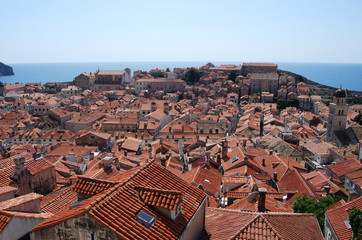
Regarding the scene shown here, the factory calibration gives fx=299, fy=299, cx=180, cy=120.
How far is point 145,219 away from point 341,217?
Result: 418 inches

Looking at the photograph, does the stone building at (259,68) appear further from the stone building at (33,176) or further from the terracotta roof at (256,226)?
the terracotta roof at (256,226)

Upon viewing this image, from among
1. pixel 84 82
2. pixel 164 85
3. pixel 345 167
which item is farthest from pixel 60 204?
pixel 84 82

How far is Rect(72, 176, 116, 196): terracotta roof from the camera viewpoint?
286 inches

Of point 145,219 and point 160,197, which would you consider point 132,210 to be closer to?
point 145,219

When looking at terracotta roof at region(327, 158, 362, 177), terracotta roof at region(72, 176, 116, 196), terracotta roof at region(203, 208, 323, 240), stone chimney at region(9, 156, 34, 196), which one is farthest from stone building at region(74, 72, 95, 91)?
terracotta roof at region(72, 176, 116, 196)

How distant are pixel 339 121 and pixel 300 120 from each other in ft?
76.5

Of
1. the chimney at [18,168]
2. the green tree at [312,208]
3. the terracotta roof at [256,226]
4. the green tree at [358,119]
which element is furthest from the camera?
the green tree at [358,119]

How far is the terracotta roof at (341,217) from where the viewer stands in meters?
12.2

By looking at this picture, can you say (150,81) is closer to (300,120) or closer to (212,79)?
(212,79)

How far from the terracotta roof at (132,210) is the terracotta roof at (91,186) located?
0.38 meters

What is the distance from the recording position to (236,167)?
79.7 ft

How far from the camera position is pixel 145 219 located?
20.9 ft

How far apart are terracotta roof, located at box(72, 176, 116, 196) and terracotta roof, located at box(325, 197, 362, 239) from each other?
10.1m

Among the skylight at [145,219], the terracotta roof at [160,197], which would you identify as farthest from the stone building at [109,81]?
the skylight at [145,219]
